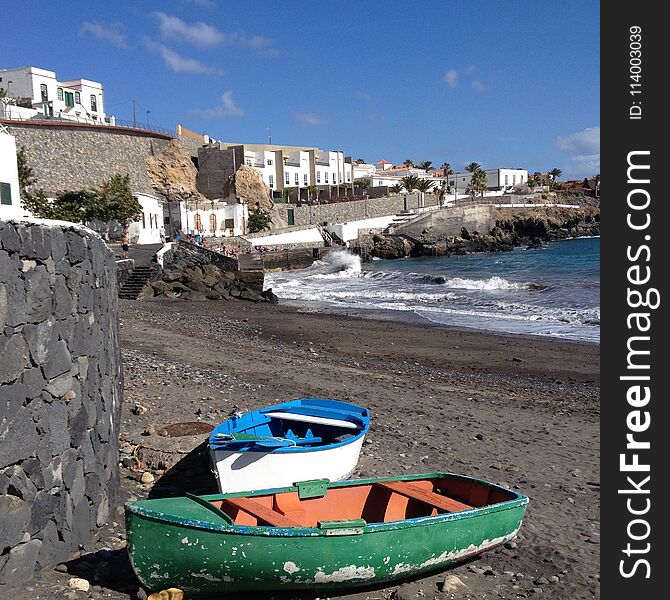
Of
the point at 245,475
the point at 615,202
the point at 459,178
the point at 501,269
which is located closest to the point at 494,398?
the point at 615,202

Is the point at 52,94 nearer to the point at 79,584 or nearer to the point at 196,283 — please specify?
the point at 196,283

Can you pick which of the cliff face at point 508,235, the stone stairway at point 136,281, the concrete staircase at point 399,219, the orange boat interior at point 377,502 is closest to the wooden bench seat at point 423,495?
the orange boat interior at point 377,502

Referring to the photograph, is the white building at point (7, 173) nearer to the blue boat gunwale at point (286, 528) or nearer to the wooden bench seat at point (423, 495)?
the blue boat gunwale at point (286, 528)

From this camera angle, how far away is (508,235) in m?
86.2

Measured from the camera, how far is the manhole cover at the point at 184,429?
899 cm

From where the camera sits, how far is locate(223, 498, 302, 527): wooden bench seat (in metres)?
5.32

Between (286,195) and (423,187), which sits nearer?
(286,195)

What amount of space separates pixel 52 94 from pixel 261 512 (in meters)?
73.0

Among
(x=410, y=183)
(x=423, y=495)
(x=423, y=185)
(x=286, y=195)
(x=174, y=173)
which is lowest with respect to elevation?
(x=423, y=495)

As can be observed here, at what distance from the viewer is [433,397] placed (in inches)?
493

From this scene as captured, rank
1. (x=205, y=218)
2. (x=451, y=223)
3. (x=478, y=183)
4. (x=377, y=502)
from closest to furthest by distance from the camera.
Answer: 1. (x=377, y=502)
2. (x=205, y=218)
3. (x=451, y=223)
4. (x=478, y=183)

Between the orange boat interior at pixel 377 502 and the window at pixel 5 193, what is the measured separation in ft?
28.9

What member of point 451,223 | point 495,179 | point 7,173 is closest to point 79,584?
point 7,173

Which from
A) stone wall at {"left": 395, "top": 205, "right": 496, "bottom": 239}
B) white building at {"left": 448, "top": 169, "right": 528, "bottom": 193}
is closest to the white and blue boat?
stone wall at {"left": 395, "top": 205, "right": 496, "bottom": 239}
